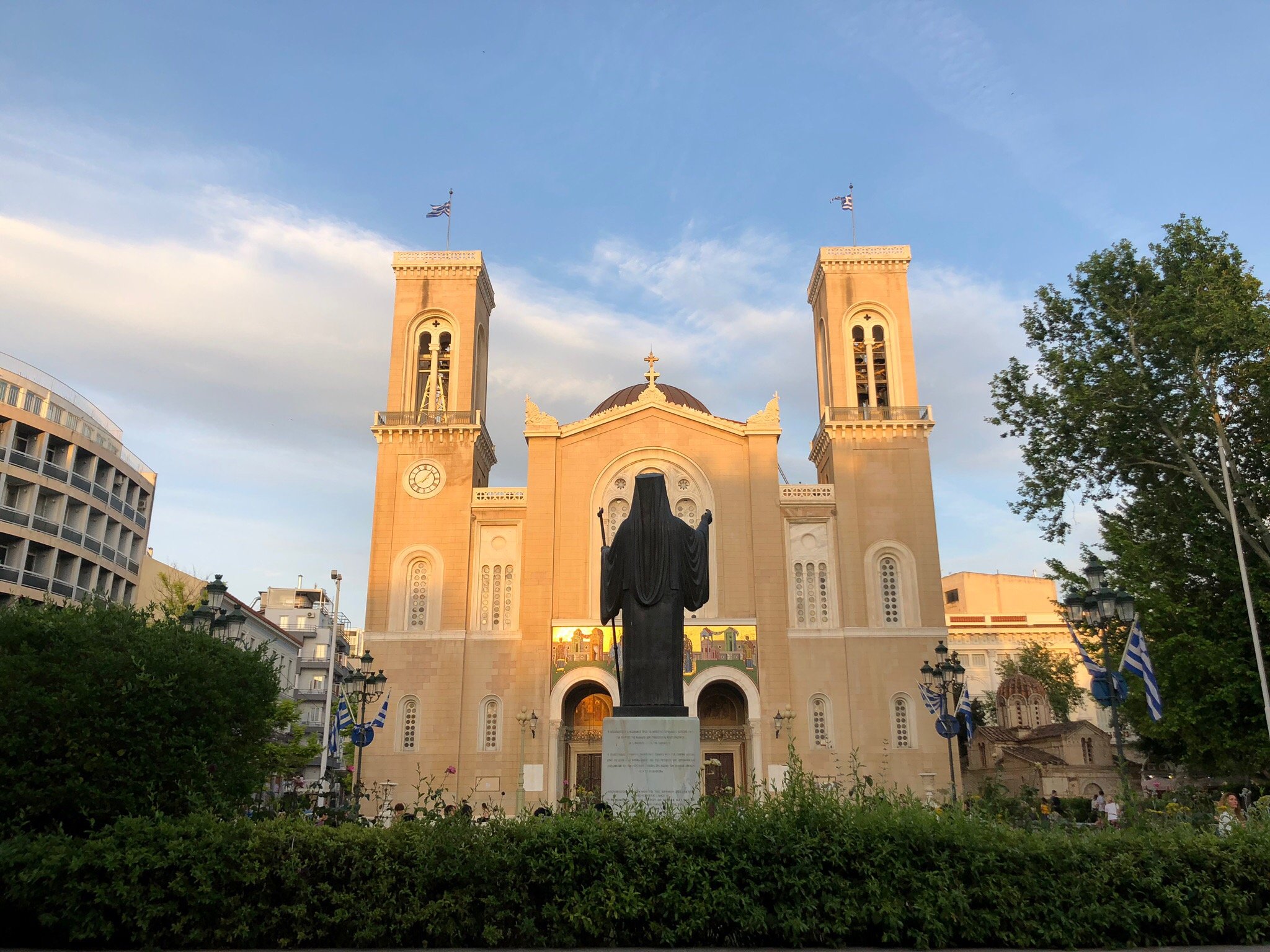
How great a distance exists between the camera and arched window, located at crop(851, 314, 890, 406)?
4000 centimetres

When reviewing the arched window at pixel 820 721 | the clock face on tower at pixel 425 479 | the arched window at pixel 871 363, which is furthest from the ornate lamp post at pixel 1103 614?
the clock face on tower at pixel 425 479

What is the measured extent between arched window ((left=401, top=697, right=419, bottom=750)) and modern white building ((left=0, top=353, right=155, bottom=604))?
11.1m

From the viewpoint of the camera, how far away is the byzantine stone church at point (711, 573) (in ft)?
114

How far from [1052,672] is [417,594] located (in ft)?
146

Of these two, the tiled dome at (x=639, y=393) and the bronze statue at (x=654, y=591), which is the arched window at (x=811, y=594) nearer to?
the tiled dome at (x=639, y=393)

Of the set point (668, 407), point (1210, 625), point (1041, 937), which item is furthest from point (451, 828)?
point (668, 407)

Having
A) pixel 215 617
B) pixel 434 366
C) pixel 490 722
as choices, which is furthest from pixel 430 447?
pixel 215 617

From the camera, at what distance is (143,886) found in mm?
8477

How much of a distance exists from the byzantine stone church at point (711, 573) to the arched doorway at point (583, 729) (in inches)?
3.0

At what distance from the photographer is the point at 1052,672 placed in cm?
6256

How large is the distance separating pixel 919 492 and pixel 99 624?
31.2 meters

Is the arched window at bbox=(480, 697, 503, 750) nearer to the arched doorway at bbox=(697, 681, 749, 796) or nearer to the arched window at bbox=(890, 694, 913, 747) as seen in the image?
the arched doorway at bbox=(697, 681, 749, 796)

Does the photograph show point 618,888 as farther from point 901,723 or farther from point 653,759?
point 901,723

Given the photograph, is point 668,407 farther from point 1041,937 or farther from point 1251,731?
point 1041,937
